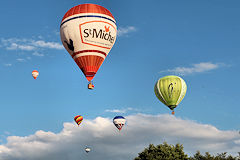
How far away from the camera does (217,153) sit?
63.6m

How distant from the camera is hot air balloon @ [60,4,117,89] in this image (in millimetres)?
48531

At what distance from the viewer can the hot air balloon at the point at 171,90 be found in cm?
6288

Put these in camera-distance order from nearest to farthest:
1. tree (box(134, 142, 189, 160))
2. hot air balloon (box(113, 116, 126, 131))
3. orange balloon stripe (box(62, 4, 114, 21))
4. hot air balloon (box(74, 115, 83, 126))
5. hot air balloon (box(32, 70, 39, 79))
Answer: orange balloon stripe (box(62, 4, 114, 21)) < tree (box(134, 142, 189, 160)) < hot air balloon (box(32, 70, 39, 79)) < hot air balloon (box(113, 116, 126, 131)) < hot air balloon (box(74, 115, 83, 126))

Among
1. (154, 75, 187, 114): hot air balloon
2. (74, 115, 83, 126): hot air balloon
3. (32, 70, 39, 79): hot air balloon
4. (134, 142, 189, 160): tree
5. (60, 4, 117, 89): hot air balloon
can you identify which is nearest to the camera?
(60, 4, 117, 89): hot air balloon

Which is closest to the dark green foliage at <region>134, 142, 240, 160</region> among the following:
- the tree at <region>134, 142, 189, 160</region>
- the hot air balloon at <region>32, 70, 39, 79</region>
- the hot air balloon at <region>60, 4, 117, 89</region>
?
the tree at <region>134, 142, 189, 160</region>

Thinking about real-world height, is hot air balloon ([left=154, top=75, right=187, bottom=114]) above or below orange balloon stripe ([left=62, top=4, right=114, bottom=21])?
below

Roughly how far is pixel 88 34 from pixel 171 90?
20603 mm

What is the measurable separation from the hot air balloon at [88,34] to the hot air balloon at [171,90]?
16.8 m

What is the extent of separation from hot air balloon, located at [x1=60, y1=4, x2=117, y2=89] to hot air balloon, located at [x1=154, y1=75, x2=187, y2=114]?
55.0 ft

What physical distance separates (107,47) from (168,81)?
16.7 metres

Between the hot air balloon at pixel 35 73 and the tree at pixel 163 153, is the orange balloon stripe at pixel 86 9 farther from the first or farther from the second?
the hot air balloon at pixel 35 73

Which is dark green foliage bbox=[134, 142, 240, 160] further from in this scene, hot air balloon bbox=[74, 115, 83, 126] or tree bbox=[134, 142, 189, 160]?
hot air balloon bbox=[74, 115, 83, 126]

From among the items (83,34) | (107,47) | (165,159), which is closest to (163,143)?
(165,159)

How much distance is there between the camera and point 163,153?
55.8 m
